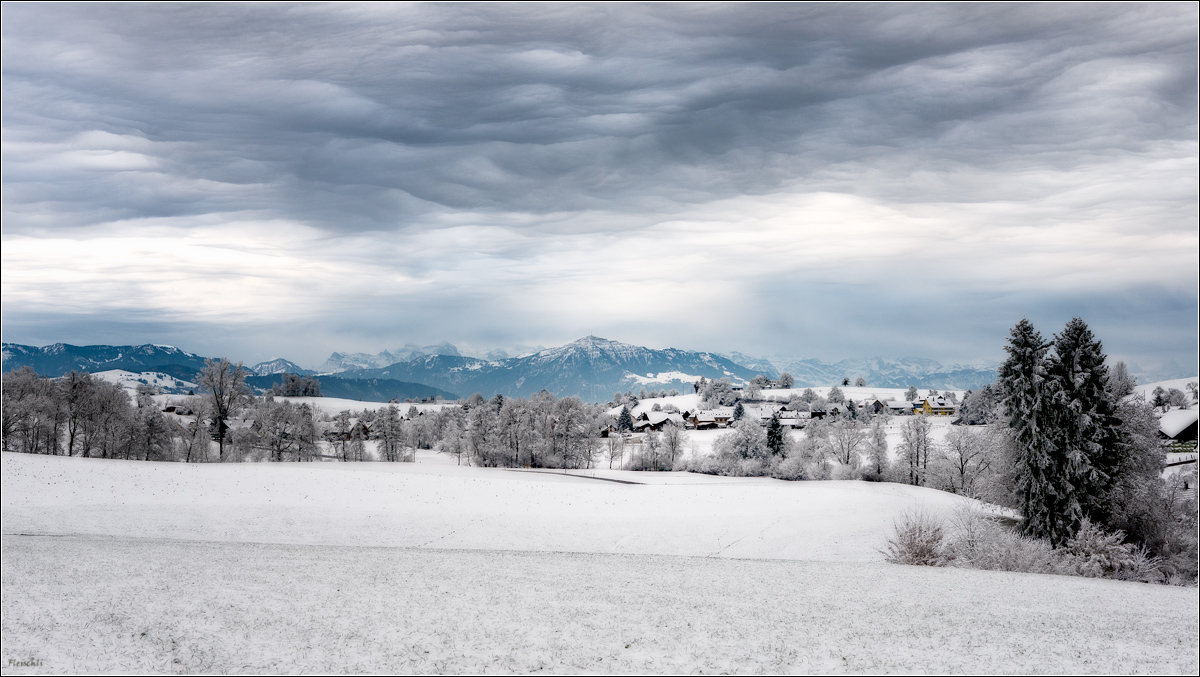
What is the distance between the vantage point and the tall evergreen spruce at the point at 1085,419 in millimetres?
30516

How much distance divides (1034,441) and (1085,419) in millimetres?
2436

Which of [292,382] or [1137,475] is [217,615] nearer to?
[1137,475]

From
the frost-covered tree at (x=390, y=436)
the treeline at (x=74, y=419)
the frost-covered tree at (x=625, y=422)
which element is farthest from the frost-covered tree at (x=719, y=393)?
the treeline at (x=74, y=419)

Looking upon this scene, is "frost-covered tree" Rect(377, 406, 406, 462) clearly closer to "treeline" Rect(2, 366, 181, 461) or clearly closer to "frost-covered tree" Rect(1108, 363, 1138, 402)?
"treeline" Rect(2, 366, 181, 461)

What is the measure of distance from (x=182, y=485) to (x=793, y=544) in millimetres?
35944

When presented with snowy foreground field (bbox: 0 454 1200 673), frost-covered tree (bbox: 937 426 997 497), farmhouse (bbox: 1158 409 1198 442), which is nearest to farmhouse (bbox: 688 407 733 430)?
frost-covered tree (bbox: 937 426 997 497)

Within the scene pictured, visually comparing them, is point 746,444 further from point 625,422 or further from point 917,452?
point 625,422

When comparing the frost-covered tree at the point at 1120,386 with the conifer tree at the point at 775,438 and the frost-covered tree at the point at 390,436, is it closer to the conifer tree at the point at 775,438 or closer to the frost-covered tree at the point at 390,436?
the conifer tree at the point at 775,438

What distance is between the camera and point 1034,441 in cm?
3142

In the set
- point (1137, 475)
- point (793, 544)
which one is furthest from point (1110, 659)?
point (1137, 475)

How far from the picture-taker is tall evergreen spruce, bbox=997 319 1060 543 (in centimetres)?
3077

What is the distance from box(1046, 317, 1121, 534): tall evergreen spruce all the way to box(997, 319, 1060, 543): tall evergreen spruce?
511mm

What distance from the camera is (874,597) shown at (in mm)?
15242

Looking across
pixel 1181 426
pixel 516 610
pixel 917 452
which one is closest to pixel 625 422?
pixel 917 452
